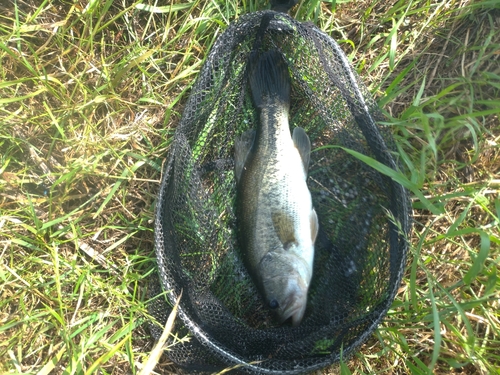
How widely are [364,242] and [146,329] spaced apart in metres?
1.37

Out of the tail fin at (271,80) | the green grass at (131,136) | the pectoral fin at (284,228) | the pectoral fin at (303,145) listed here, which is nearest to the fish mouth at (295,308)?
the pectoral fin at (284,228)

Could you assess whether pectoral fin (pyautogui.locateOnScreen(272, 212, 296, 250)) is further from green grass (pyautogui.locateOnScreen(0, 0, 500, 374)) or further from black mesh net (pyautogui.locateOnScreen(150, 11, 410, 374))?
green grass (pyautogui.locateOnScreen(0, 0, 500, 374))

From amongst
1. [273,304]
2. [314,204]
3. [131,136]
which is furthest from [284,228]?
[131,136]

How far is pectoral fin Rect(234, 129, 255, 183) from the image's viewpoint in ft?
8.06

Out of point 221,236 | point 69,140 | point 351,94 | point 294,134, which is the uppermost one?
point 351,94

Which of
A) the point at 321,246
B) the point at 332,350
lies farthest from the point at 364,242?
the point at 332,350

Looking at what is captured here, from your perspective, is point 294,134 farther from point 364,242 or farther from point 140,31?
point 140,31

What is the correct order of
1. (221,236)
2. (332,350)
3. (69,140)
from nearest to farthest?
(332,350), (221,236), (69,140)

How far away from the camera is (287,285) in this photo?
89.1 inches

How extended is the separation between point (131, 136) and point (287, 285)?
1.30m

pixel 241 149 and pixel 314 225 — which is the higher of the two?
pixel 241 149

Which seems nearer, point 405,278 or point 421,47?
point 405,278

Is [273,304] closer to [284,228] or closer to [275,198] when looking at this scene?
[284,228]

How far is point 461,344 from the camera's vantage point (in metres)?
2.27
